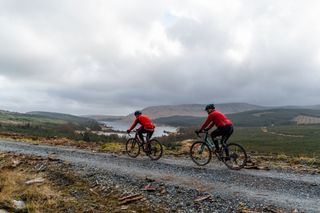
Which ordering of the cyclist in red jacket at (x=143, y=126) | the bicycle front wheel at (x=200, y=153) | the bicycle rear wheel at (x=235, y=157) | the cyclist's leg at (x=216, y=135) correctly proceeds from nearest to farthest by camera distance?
the bicycle rear wheel at (x=235, y=157), the cyclist's leg at (x=216, y=135), the bicycle front wheel at (x=200, y=153), the cyclist in red jacket at (x=143, y=126)

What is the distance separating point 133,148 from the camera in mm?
18000

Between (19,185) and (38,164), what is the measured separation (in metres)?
4.00

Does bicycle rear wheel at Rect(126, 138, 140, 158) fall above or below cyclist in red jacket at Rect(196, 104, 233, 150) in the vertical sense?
below

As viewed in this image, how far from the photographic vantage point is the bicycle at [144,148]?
17000mm

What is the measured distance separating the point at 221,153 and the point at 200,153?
144 centimetres

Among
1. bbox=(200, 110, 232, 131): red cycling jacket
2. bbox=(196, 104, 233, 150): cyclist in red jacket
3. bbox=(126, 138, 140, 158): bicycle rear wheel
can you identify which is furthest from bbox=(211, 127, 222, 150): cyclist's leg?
bbox=(126, 138, 140, 158): bicycle rear wheel

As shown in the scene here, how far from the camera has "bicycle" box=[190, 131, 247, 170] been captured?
13498 mm

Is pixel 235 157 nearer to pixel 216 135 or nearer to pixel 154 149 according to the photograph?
pixel 216 135

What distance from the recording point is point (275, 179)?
1099 cm

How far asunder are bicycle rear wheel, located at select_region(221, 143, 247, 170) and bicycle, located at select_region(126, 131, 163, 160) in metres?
4.28

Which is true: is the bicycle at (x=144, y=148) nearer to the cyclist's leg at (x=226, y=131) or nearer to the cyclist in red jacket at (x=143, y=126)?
the cyclist in red jacket at (x=143, y=126)

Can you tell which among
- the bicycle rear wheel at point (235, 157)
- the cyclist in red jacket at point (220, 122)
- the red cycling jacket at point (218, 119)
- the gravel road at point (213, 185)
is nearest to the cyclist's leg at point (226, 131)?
the cyclist in red jacket at point (220, 122)

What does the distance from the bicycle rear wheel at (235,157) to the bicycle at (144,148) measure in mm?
4277

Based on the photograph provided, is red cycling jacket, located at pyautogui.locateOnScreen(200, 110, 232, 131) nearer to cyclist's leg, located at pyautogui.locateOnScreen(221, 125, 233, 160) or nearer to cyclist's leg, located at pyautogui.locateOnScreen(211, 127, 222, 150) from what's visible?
cyclist's leg, located at pyautogui.locateOnScreen(221, 125, 233, 160)
